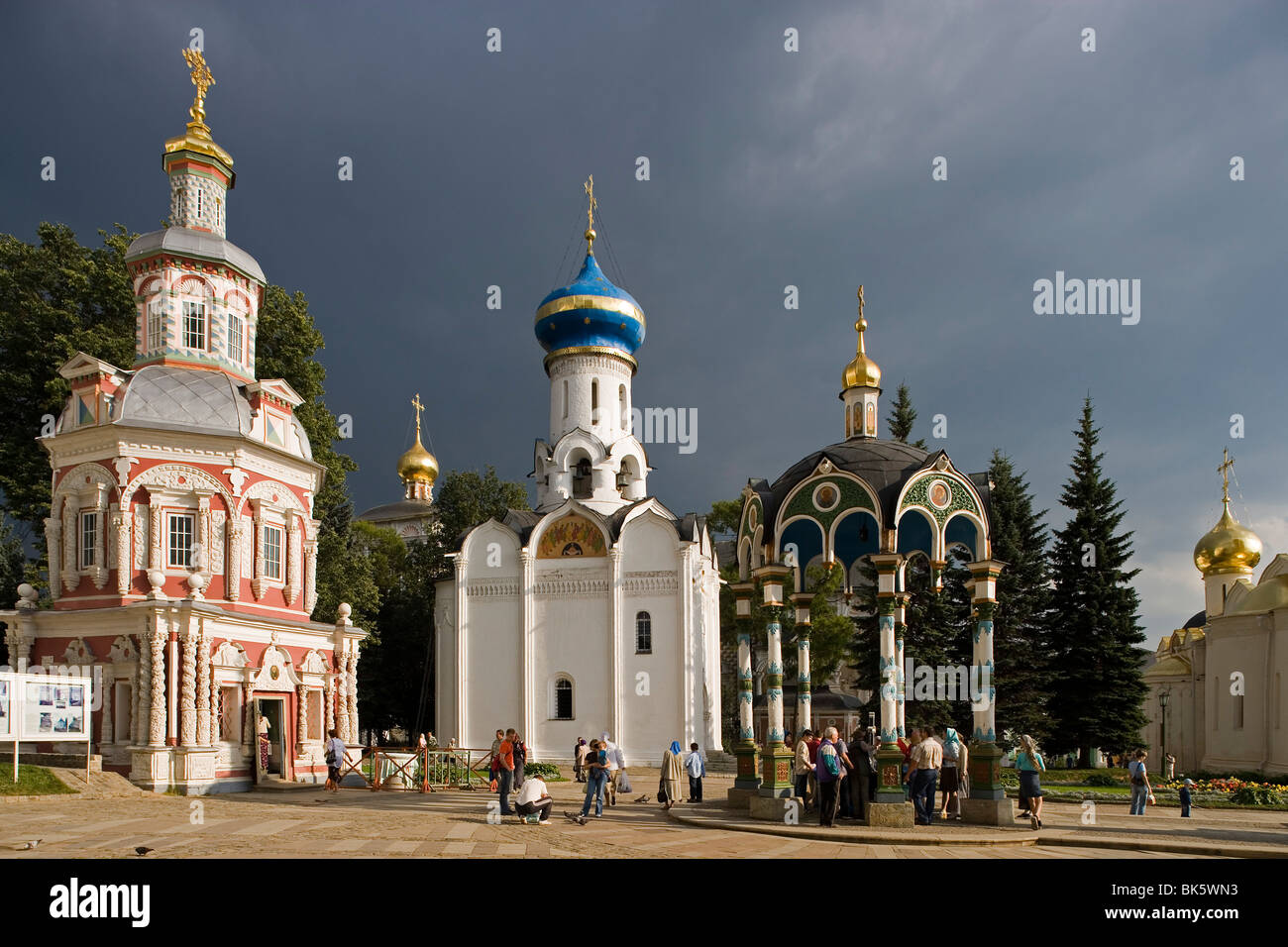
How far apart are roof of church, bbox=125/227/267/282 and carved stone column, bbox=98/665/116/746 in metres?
10.2

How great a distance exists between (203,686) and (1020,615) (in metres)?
22.9

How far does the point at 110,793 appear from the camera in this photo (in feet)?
59.4

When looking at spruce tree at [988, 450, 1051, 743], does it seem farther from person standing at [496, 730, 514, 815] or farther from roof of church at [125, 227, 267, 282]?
roof of church at [125, 227, 267, 282]

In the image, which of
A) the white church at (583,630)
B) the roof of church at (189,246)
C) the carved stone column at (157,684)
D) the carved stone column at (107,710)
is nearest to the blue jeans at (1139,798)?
the white church at (583,630)

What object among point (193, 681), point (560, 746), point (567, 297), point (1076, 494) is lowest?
point (560, 746)

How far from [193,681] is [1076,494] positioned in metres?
25.7

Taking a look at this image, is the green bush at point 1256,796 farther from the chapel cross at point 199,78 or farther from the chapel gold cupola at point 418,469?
the chapel gold cupola at point 418,469

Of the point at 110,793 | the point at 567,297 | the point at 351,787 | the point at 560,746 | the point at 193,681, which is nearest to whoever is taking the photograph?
the point at 110,793

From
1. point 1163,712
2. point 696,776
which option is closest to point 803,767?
point 696,776

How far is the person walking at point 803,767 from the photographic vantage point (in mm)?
14977

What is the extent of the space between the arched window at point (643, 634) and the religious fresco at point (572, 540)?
244 centimetres
